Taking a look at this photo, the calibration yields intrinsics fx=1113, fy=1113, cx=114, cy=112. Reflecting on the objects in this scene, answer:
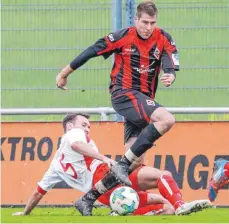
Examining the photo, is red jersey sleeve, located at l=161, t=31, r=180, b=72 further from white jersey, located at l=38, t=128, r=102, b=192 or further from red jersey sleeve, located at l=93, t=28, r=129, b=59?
white jersey, located at l=38, t=128, r=102, b=192

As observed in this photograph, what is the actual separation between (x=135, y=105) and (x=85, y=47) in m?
3.73

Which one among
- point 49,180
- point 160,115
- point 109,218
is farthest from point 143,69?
point 109,218

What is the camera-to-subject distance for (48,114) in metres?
13.4

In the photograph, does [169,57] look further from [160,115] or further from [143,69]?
[160,115]

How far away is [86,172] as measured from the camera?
424 inches

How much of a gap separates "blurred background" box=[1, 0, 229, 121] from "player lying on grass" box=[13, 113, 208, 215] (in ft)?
8.33

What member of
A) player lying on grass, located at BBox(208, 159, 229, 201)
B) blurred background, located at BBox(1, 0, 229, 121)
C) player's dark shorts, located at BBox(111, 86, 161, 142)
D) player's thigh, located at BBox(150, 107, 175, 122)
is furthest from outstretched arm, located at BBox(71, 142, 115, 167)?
blurred background, located at BBox(1, 0, 229, 121)

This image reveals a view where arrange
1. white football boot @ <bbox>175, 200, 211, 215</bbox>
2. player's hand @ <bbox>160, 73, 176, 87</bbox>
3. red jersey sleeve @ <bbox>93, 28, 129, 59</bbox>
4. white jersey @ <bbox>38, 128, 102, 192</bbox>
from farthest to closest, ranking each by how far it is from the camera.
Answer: white jersey @ <bbox>38, 128, 102, 192</bbox>
red jersey sleeve @ <bbox>93, 28, 129, 59</bbox>
player's hand @ <bbox>160, 73, 176, 87</bbox>
white football boot @ <bbox>175, 200, 211, 215</bbox>

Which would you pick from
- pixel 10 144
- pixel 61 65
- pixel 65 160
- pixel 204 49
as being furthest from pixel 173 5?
pixel 65 160

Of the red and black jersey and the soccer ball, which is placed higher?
the red and black jersey

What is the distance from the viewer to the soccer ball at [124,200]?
10.1 meters

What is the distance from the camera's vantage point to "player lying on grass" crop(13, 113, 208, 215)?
1036 centimetres

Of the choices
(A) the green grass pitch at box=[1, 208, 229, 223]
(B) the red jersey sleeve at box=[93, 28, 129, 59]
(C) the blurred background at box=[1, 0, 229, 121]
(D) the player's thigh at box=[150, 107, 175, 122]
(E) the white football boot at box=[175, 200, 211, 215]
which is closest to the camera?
(A) the green grass pitch at box=[1, 208, 229, 223]

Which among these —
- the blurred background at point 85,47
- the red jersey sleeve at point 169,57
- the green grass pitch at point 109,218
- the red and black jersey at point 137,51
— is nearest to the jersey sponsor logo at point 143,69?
the red and black jersey at point 137,51
